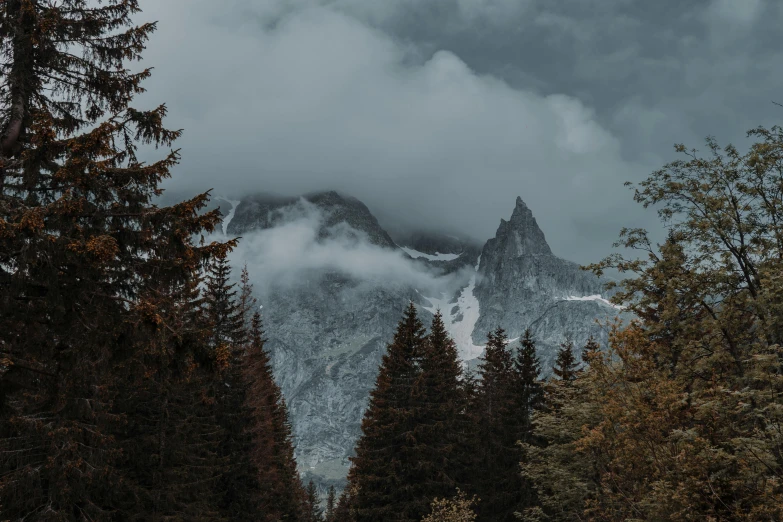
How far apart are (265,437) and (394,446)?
8170mm

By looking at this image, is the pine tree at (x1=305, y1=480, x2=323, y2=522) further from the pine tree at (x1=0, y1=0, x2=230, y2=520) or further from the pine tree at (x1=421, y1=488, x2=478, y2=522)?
the pine tree at (x1=0, y1=0, x2=230, y2=520)

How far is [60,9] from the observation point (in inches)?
414

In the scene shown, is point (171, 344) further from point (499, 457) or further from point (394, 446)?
point (499, 457)

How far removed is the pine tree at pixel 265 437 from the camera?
27266 millimetres

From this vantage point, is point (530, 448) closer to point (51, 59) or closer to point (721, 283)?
point (721, 283)

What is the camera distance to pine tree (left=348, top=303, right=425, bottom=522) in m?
29.3

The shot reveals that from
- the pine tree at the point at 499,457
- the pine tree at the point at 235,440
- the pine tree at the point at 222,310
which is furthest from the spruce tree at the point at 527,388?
the pine tree at the point at 222,310

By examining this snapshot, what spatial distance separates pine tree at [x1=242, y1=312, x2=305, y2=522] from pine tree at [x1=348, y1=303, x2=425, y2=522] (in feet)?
16.6

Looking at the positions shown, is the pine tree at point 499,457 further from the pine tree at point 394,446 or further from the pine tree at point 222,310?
the pine tree at point 222,310

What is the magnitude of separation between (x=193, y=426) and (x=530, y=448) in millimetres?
15814

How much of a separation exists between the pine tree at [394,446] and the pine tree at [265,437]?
16.6 feet

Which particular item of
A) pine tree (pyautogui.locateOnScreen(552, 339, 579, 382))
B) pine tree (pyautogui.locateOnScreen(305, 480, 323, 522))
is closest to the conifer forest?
pine tree (pyautogui.locateOnScreen(552, 339, 579, 382))

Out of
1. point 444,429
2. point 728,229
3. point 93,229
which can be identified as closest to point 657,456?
point 728,229

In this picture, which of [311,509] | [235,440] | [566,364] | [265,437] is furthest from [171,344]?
[311,509]
